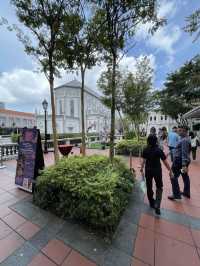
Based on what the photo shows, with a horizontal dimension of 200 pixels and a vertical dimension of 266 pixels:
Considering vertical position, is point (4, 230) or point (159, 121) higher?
point (159, 121)

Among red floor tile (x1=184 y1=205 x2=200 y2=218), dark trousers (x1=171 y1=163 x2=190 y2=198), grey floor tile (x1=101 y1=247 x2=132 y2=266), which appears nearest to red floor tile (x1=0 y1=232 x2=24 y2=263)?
grey floor tile (x1=101 y1=247 x2=132 y2=266)

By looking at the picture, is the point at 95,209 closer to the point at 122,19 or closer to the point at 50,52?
the point at 50,52

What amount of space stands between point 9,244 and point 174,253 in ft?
7.65

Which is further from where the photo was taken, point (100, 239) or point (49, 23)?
point (49, 23)

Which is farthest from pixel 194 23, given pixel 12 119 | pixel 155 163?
pixel 12 119

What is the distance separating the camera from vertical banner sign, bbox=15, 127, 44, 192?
3709 millimetres

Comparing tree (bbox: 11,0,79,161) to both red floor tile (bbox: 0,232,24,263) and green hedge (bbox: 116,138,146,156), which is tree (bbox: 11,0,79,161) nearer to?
red floor tile (bbox: 0,232,24,263)

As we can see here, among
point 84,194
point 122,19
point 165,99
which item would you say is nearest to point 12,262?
point 84,194

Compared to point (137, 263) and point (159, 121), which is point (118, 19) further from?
point (159, 121)

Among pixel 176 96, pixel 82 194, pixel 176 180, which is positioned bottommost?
pixel 176 180

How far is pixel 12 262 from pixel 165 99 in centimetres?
2426

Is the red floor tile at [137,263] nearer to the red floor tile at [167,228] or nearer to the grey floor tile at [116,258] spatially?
the grey floor tile at [116,258]

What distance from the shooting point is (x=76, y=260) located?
1.88m

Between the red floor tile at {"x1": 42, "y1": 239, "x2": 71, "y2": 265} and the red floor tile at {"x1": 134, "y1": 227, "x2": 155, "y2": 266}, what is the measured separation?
3.14 feet
